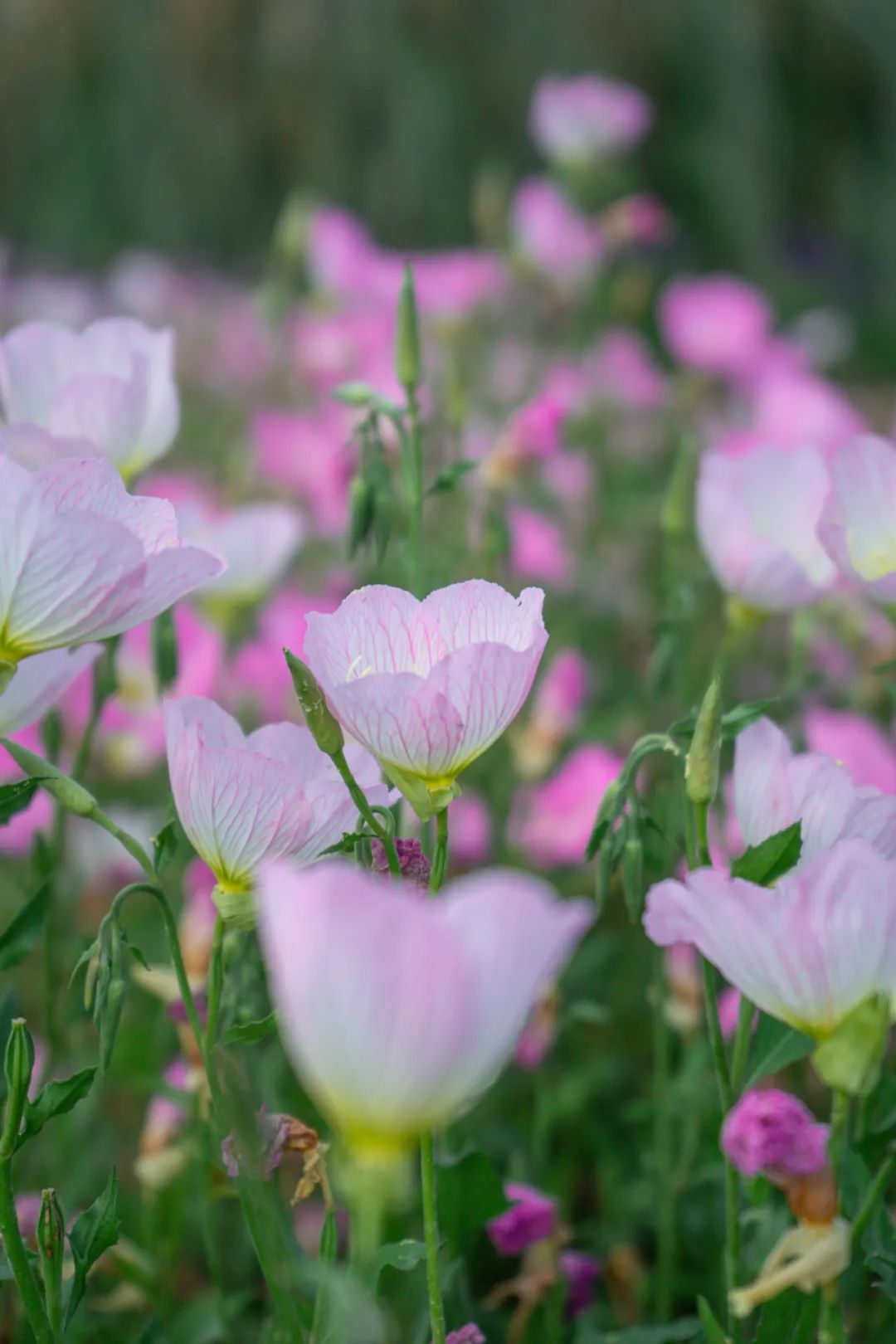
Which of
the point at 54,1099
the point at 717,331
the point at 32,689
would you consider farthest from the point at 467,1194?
the point at 717,331

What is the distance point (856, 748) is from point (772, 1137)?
0.54 metres

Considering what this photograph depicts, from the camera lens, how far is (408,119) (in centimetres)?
645

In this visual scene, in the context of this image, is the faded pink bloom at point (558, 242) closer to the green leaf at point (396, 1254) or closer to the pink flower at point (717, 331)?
the pink flower at point (717, 331)

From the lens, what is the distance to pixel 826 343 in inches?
175

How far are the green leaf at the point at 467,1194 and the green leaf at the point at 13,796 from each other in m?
0.30

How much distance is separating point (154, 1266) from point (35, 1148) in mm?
389

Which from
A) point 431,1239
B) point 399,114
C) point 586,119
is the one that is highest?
point 586,119

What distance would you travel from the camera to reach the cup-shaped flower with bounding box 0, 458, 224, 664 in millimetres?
653

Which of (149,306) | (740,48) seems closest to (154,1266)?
(149,306)

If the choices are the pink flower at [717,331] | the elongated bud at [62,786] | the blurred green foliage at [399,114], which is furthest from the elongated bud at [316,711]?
the blurred green foliage at [399,114]

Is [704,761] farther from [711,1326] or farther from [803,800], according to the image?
[711,1326]

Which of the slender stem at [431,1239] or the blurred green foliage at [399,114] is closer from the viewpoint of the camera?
the slender stem at [431,1239]

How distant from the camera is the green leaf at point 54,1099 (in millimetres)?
708

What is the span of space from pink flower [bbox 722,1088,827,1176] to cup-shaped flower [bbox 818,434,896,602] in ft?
1.22
